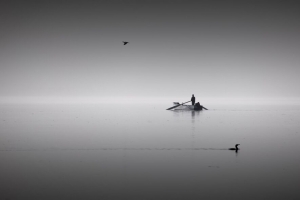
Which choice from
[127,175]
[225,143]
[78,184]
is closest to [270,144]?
[225,143]

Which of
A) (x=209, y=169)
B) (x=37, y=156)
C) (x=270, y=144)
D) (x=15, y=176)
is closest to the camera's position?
(x=15, y=176)

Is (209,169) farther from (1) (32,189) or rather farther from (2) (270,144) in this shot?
(2) (270,144)

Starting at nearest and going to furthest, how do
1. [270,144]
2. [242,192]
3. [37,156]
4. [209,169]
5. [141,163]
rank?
[242,192]
[209,169]
[141,163]
[37,156]
[270,144]

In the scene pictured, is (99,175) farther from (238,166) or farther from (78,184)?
(238,166)

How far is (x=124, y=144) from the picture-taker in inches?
1165

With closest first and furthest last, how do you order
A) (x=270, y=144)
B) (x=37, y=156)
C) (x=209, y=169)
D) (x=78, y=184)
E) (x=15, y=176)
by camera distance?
1. (x=78, y=184)
2. (x=15, y=176)
3. (x=209, y=169)
4. (x=37, y=156)
5. (x=270, y=144)

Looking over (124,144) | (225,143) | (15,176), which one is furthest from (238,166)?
(15,176)

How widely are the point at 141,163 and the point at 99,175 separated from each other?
14.3ft

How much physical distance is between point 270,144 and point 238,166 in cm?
1255

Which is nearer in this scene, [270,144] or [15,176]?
[15,176]

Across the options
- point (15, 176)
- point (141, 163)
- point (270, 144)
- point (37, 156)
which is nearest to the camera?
point (15, 176)

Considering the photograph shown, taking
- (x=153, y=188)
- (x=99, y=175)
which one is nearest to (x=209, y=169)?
(x=153, y=188)

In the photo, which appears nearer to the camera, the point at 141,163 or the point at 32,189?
the point at 32,189

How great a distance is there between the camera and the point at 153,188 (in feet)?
48.2
